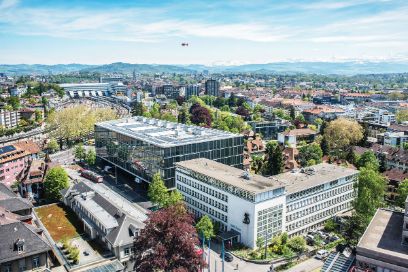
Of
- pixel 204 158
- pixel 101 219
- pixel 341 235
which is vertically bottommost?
pixel 341 235

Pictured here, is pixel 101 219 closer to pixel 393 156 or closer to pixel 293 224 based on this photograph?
pixel 293 224

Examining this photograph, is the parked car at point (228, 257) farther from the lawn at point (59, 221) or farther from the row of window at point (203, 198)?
the lawn at point (59, 221)

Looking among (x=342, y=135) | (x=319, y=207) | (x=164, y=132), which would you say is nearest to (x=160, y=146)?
(x=164, y=132)

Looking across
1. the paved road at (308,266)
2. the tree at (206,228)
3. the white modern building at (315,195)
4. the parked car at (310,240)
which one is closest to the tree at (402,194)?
the white modern building at (315,195)

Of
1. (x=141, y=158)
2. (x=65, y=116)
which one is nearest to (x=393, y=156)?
(x=141, y=158)

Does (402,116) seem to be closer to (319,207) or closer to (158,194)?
(319,207)

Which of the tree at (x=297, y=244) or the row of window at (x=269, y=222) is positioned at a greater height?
the row of window at (x=269, y=222)

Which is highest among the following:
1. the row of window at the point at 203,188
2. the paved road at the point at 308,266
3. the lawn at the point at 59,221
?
the row of window at the point at 203,188
